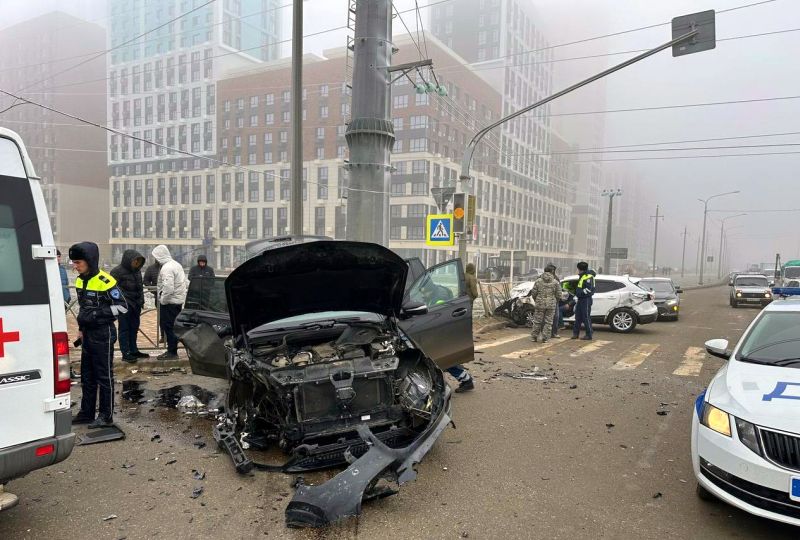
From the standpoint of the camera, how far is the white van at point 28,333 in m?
2.76

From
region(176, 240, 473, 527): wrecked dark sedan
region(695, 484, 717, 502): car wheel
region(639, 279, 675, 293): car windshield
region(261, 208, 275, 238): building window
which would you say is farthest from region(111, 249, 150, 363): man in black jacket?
region(261, 208, 275, 238): building window

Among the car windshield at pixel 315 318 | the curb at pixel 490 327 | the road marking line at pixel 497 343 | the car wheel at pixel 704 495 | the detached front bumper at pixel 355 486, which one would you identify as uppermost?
the car windshield at pixel 315 318

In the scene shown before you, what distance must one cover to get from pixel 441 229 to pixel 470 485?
31.5ft

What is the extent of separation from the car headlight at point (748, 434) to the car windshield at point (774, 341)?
1.01 meters

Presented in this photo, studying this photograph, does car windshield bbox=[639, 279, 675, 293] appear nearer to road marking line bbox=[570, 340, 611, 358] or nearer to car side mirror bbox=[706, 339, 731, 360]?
road marking line bbox=[570, 340, 611, 358]

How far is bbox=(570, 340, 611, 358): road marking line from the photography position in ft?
33.1

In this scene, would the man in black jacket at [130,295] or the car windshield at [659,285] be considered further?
the car windshield at [659,285]

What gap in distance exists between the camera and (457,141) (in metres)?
66.8

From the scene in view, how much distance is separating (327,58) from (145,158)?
33.1m

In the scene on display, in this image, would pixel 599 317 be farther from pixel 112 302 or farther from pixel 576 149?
pixel 576 149

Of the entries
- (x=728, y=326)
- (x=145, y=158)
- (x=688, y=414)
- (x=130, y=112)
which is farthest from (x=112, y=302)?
(x=145, y=158)

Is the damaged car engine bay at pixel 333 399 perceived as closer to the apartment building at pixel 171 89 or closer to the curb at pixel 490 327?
the curb at pixel 490 327

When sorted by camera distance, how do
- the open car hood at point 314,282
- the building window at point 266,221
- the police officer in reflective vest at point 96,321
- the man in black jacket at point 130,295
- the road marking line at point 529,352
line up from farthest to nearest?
the building window at point 266,221, the road marking line at point 529,352, the man in black jacket at point 130,295, the police officer in reflective vest at point 96,321, the open car hood at point 314,282

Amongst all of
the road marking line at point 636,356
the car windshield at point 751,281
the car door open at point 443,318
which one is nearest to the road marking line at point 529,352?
the road marking line at point 636,356
